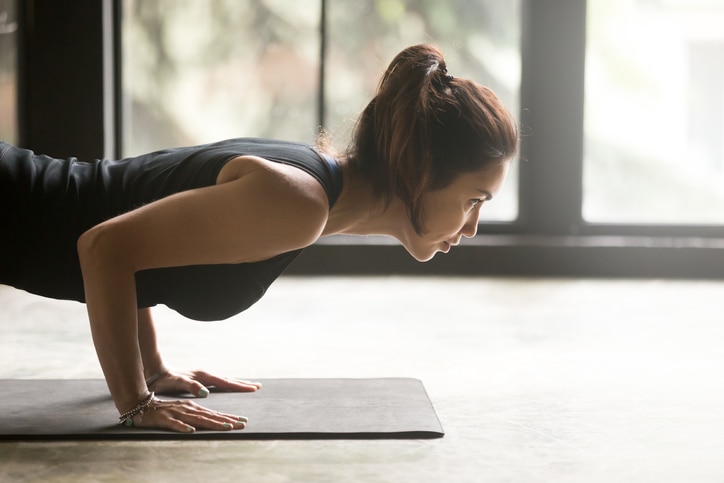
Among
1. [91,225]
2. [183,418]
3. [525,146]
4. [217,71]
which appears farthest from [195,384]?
[217,71]

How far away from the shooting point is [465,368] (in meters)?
2.41

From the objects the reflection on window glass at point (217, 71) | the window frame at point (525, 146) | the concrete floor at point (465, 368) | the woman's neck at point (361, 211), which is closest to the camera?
the concrete floor at point (465, 368)

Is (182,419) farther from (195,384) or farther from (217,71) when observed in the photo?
(217,71)

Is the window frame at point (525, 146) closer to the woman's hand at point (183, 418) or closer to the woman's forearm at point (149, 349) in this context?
the woman's forearm at point (149, 349)

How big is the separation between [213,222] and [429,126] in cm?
42

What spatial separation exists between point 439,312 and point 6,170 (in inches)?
75.6

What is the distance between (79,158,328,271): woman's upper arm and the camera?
1.55 m

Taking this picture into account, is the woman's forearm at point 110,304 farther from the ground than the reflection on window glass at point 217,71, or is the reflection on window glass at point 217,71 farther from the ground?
the reflection on window glass at point 217,71

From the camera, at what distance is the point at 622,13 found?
4.74 metres

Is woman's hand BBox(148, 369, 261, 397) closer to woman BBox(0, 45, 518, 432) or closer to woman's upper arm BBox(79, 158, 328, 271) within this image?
woman BBox(0, 45, 518, 432)

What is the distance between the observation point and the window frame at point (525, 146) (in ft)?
14.8

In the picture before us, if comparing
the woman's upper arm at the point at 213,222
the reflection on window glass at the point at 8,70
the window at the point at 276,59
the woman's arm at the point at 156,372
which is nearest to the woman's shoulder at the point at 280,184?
the woman's upper arm at the point at 213,222

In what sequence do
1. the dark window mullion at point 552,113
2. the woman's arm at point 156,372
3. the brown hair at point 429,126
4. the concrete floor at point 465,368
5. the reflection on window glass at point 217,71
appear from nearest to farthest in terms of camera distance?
the concrete floor at point 465,368 → the brown hair at point 429,126 → the woman's arm at point 156,372 → the dark window mullion at point 552,113 → the reflection on window glass at point 217,71

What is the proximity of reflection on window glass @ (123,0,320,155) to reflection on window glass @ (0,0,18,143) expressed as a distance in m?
0.52
